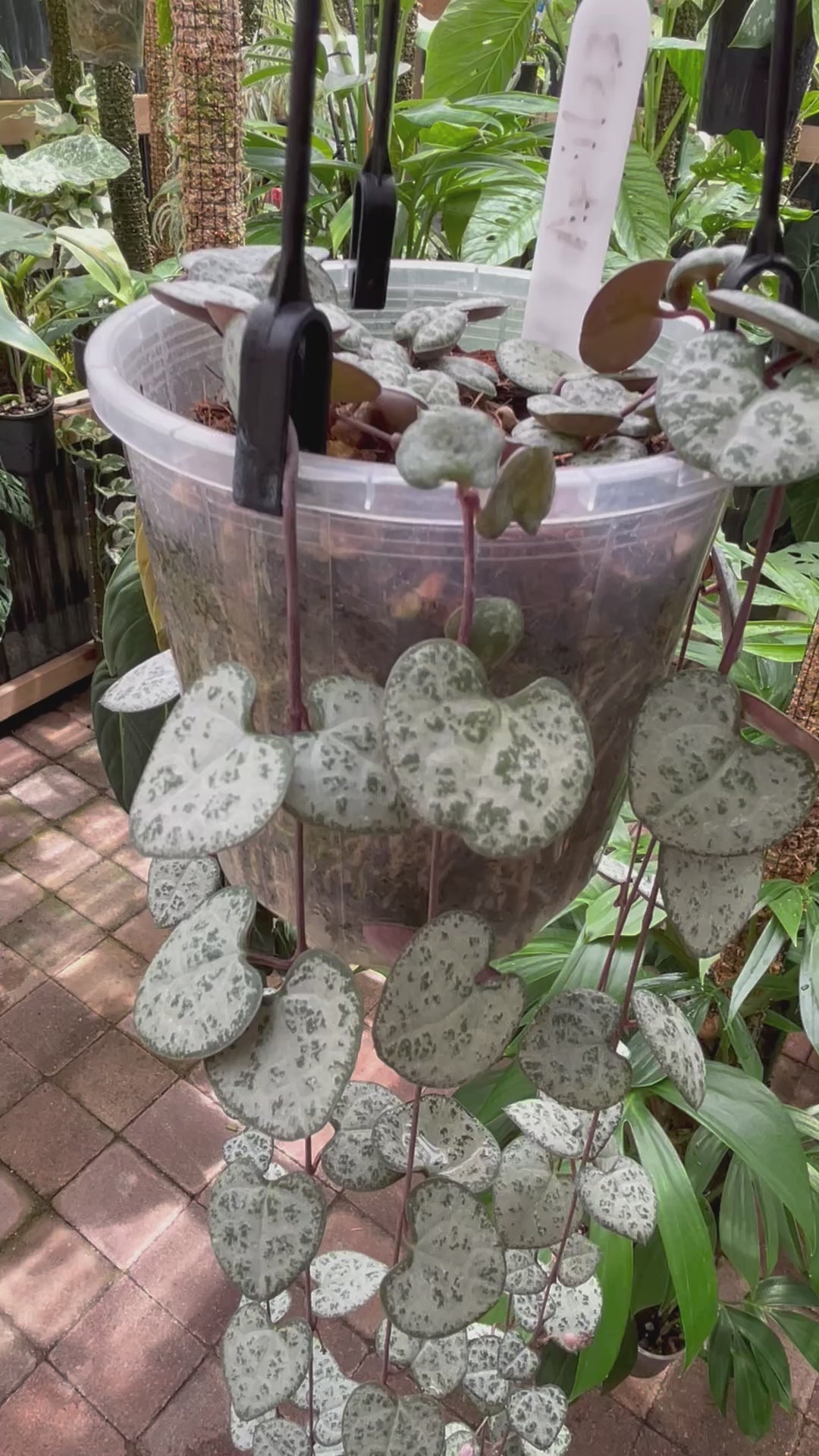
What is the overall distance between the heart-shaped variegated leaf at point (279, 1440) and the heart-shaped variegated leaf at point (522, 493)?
1.88 ft

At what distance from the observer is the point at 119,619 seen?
979mm

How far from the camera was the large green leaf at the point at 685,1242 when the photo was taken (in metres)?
0.84

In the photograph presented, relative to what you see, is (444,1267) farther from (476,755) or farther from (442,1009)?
(476,755)

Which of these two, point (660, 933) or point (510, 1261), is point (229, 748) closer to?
point (510, 1261)

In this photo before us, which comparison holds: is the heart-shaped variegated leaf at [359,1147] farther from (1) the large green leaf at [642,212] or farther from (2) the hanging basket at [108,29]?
(2) the hanging basket at [108,29]

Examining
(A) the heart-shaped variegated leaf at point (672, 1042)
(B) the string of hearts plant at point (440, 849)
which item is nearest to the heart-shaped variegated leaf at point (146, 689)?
(B) the string of hearts plant at point (440, 849)

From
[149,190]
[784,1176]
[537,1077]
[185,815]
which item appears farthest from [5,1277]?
[149,190]

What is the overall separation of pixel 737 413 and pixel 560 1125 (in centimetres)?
39

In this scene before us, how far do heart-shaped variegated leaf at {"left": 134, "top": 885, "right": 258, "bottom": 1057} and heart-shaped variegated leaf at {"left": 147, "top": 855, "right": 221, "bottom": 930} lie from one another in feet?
0.31

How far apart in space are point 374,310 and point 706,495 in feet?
0.86

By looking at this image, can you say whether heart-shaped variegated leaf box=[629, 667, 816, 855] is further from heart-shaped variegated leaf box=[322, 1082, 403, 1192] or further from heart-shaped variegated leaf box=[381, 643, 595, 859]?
heart-shaped variegated leaf box=[322, 1082, 403, 1192]

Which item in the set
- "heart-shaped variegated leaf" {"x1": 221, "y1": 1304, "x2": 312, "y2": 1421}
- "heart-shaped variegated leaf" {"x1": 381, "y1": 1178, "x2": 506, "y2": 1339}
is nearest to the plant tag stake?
"heart-shaped variegated leaf" {"x1": 381, "y1": 1178, "x2": 506, "y2": 1339}

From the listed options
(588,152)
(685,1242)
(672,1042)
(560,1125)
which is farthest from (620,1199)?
(588,152)

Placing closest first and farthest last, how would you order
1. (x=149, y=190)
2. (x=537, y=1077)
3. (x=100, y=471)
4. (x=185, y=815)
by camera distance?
(x=185, y=815)
(x=537, y=1077)
(x=100, y=471)
(x=149, y=190)
